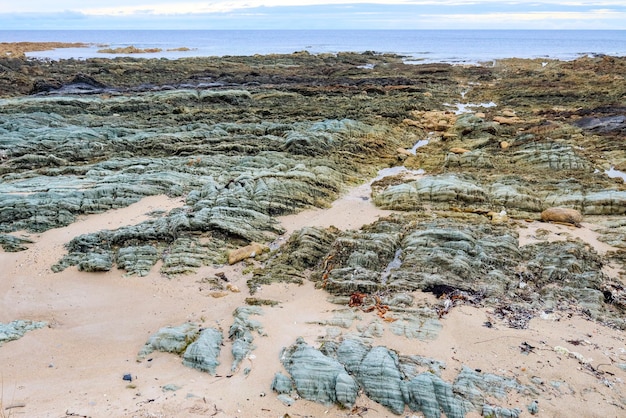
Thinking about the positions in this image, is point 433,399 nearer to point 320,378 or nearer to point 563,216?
point 320,378

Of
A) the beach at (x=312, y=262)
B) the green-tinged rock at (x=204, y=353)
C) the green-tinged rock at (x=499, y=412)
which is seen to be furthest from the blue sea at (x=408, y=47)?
the green-tinged rock at (x=499, y=412)

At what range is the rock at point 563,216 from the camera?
12031 millimetres

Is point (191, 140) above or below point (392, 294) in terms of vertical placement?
above

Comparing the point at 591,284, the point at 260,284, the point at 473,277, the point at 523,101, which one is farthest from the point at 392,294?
the point at 523,101

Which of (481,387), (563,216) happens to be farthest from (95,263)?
(563,216)

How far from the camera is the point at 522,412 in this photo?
19.5ft

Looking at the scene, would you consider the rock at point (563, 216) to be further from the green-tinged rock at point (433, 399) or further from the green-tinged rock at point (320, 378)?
the green-tinged rock at point (320, 378)

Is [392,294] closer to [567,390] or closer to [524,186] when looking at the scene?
[567,390]

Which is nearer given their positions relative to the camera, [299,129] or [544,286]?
[544,286]

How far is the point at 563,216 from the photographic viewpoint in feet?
39.8

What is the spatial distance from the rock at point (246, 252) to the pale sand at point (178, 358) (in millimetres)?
216

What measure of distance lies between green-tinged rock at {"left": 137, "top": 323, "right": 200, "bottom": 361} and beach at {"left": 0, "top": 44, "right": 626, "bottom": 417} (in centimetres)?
11

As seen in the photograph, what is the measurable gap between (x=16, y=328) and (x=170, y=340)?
9.87 ft

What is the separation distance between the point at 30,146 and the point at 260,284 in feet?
43.6
